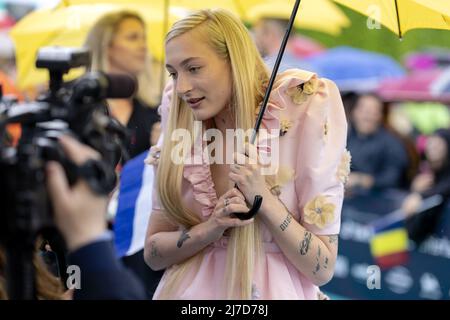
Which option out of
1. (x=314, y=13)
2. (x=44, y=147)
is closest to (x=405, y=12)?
(x=44, y=147)

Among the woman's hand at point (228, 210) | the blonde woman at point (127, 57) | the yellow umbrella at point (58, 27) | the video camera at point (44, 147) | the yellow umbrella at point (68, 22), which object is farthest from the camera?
the blonde woman at point (127, 57)

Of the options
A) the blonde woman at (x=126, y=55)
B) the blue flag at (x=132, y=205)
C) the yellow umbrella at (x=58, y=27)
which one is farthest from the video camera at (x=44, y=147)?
the blonde woman at (x=126, y=55)

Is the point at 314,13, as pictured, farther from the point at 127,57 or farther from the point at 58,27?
the point at 58,27

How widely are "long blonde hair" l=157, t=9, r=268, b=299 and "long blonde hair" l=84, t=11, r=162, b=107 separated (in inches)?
87.3

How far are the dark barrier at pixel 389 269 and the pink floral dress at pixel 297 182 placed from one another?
14.1 ft

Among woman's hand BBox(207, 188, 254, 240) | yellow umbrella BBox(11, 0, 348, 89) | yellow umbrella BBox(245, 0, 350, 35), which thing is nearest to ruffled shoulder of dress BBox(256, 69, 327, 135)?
woman's hand BBox(207, 188, 254, 240)

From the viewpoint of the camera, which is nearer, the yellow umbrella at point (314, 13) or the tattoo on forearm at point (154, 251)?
the tattoo on forearm at point (154, 251)

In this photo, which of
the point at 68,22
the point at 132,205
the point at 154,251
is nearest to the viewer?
the point at 154,251

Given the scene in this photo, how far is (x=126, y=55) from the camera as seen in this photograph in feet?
17.8

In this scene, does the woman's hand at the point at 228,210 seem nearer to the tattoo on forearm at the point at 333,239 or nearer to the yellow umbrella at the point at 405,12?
the tattoo on forearm at the point at 333,239

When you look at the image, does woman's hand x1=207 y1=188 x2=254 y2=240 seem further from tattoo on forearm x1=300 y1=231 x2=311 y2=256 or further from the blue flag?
the blue flag

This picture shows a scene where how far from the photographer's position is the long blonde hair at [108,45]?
5281 millimetres

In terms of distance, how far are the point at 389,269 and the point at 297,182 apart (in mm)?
5304

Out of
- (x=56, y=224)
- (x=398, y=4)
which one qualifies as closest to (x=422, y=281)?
(x=398, y=4)
